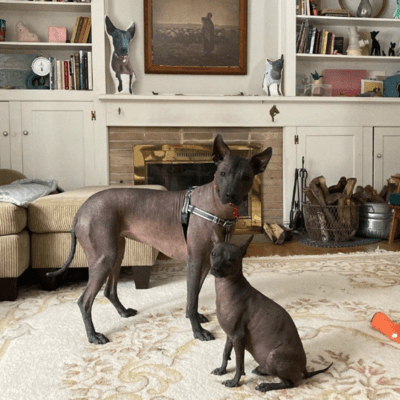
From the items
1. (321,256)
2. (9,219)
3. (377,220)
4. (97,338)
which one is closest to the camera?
(97,338)

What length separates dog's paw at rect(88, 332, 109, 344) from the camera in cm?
168

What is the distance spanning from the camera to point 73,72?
4016 millimetres

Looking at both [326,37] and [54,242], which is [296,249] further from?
[326,37]

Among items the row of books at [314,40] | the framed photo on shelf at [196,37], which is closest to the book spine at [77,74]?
the framed photo on shelf at [196,37]

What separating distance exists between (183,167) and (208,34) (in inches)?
50.1

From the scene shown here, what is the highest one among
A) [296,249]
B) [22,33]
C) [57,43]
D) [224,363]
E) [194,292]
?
[22,33]

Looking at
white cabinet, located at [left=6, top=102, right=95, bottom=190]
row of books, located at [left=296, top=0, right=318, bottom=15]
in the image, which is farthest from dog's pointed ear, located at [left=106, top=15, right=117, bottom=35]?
row of books, located at [left=296, top=0, right=318, bottom=15]

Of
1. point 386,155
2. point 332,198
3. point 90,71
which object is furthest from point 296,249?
point 90,71

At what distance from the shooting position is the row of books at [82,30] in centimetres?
406

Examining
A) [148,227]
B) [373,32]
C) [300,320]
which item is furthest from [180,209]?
[373,32]

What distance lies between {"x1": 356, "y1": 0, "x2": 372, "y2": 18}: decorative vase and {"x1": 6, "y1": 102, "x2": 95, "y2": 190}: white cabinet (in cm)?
270

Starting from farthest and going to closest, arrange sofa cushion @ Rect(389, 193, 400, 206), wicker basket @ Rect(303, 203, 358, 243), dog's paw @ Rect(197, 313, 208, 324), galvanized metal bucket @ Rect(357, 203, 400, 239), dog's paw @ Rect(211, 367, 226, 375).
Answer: galvanized metal bucket @ Rect(357, 203, 400, 239) < wicker basket @ Rect(303, 203, 358, 243) < sofa cushion @ Rect(389, 193, 400, 206) < dog's paw @ Rect(197, 313, 208, 324) < dog's paw @ Rect(211, 367, 226, 375)

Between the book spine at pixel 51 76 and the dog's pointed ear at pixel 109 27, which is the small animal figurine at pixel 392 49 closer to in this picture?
the dog's pointed ear at pixel 109 27

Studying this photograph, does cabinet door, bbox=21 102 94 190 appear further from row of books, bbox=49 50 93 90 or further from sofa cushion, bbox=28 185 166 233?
sofa cushion, bbox=28 185 166 233
